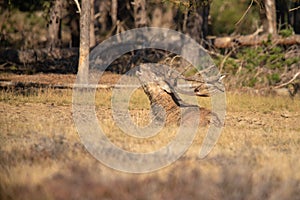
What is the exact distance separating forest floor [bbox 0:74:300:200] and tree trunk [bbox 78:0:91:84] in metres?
2.93

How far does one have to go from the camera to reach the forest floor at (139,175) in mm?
6109

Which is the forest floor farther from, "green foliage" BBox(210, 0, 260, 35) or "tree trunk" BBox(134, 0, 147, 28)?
"green foliage" BBox(210, 0, 260, 35)

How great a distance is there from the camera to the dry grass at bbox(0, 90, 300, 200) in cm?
610

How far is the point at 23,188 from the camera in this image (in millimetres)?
6113

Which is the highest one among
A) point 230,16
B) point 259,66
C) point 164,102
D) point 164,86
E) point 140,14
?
point 230,16

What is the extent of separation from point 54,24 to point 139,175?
17.0 metres

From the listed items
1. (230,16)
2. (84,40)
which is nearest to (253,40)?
(84,40)

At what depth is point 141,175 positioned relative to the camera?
6734 millimetres

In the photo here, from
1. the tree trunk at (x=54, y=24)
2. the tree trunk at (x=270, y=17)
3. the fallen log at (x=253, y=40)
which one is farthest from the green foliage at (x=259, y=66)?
the tree trunk at (x=54, y=24)

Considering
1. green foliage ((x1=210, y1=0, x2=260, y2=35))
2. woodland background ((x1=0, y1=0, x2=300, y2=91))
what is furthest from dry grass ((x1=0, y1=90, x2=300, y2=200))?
green foliage ((x1=210, y1=0, x2=260, y2=35))

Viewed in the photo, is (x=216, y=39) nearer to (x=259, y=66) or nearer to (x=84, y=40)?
(x=259, y=66)

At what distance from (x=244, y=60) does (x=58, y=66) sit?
23.8 feet

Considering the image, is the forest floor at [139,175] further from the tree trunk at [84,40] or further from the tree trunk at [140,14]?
the tree trunk at [140,14]

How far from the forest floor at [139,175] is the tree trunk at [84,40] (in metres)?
2.93
